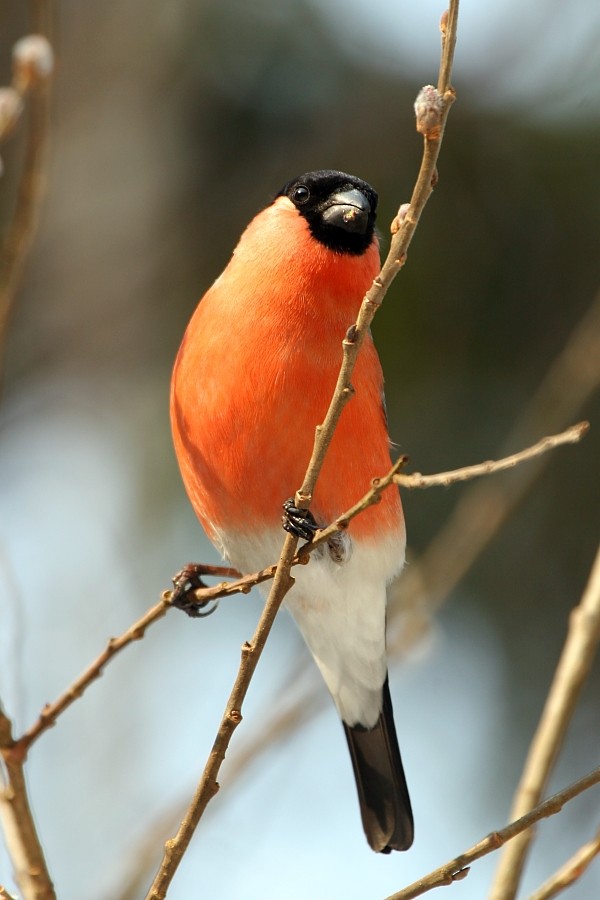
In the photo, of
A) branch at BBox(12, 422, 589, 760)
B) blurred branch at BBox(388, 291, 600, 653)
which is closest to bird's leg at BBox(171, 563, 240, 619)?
blurred branch at BBox(388, 291, 600, 653)

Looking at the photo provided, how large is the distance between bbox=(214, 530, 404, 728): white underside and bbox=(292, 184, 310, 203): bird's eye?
1025mm

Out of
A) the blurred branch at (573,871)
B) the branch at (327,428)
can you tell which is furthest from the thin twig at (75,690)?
the blurred branch at (573,871)

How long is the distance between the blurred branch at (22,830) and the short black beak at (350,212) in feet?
5.77

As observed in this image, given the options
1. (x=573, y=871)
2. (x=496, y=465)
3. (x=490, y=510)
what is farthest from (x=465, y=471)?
(x=490, y=510)

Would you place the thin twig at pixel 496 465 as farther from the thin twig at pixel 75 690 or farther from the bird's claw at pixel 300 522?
the thin twig at pixel 75 690

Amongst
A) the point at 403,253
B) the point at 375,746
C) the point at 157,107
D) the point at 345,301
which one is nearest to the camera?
the point at 403,253

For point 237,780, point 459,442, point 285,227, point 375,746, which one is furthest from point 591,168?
point 237,780

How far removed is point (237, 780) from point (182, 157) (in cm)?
509

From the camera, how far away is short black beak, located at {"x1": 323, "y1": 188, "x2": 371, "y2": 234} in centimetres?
317

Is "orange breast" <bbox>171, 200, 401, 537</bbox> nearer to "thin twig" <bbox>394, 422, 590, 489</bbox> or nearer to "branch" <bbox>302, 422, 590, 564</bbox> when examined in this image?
"branch" <bbox>302, 422, 590, 564</bbox>

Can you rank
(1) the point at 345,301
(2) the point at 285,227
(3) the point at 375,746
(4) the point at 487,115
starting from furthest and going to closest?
(4) the point at 487,115 < (3) the point at 375,746 < (2) the point at 285,227 < (1) the point at 345,301

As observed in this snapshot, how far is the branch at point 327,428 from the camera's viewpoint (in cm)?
178

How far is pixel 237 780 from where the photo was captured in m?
2.85

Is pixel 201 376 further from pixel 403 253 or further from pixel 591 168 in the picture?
pixel 591 168
